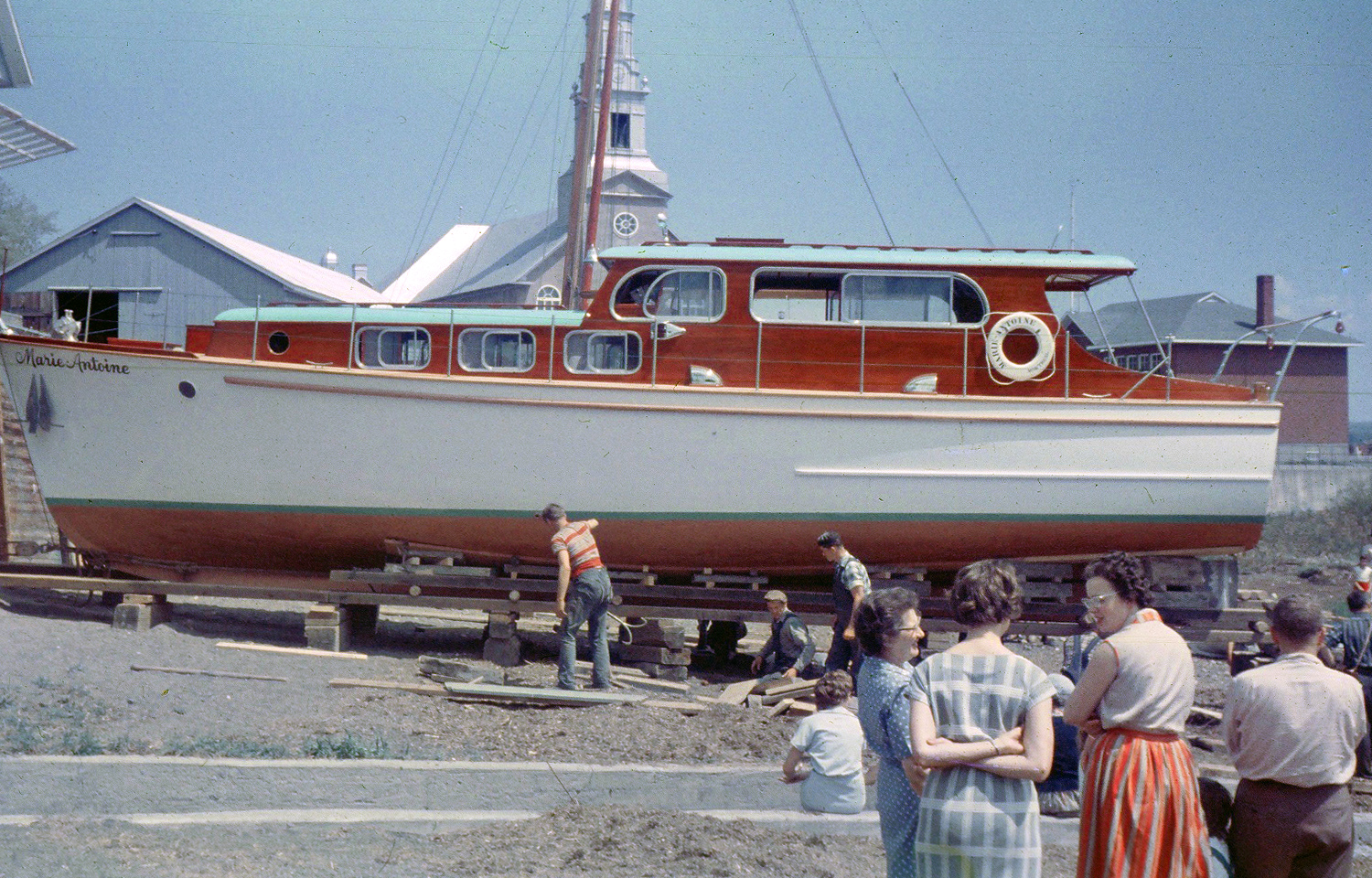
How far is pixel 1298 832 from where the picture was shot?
12.8ft

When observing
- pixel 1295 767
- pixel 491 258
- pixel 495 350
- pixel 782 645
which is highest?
pixel 491 258

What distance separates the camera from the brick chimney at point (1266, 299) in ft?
129

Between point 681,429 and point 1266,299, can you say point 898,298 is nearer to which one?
point 681,429

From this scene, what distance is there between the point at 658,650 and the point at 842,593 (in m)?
2.20

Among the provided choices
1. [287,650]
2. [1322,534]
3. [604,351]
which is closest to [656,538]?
[604,351]

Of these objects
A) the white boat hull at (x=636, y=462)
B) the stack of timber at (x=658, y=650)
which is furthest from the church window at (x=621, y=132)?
the stack of timber at (x=658, y=650)

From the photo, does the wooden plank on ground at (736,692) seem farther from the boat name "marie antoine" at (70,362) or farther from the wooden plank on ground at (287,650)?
the boat name "marie antoine" at (70,362)

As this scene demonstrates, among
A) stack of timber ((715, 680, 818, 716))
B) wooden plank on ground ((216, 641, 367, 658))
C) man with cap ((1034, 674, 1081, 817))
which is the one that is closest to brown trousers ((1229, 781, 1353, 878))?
man with cap ((1034, 674, 1081, 817))

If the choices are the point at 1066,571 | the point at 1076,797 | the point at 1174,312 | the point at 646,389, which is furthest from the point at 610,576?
the point at 1174,312

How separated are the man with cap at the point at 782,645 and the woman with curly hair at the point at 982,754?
5763 mm

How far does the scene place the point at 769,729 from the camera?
7457 mm

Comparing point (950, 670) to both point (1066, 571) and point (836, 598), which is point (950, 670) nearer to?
point (836, 598)

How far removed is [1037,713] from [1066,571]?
25.6 feet

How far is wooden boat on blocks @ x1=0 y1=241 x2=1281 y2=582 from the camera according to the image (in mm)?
10164
